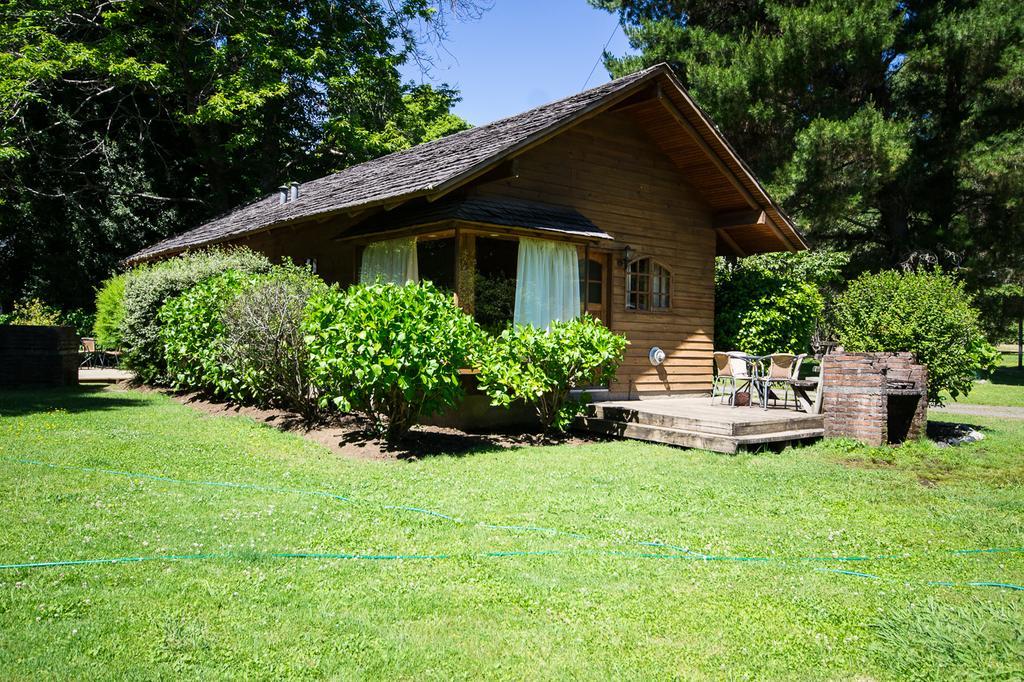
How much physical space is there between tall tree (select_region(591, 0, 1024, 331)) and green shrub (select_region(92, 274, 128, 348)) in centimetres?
1587

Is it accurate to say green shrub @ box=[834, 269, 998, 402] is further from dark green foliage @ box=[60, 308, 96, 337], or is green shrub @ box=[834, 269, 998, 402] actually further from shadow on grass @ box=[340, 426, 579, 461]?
dark green foliage @ box=[60, 308, 96, 337]

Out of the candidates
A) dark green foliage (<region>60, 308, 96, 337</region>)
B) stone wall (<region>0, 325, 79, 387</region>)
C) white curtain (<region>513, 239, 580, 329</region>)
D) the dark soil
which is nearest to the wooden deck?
the dark soil

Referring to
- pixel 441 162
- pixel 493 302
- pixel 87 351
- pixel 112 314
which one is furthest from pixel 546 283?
pixel 87 351

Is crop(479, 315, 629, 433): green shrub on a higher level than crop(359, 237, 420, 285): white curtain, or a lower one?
lower

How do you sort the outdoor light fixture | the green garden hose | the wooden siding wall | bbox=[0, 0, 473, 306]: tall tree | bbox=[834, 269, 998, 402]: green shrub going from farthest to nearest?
bbox=[0, 0, 473, 306]: tall tree < the outdoor light fixture < the wooden siding wall < bbox=[834, 269, 998, 402]: green shrub < the green garden hose

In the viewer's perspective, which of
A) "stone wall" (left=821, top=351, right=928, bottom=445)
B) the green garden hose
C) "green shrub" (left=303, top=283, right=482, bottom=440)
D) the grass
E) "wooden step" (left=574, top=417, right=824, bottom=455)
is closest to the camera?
the green garden hose

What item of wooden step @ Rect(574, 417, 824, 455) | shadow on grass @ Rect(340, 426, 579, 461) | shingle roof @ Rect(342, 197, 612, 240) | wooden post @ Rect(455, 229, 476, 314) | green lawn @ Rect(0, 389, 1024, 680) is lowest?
green lawn @ Rect(0, 389, 1024, 680)

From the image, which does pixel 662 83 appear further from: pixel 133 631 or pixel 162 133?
pixel 162 133

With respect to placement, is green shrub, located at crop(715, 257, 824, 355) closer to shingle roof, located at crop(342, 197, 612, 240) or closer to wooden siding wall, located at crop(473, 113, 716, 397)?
wooden siding wall, located at crop(473, 113, 716, 397)

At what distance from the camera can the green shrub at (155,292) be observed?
41.2ft

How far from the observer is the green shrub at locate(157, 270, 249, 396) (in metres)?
10.8

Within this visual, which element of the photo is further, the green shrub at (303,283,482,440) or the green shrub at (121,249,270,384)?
the green shrub at (121,249,270,384)

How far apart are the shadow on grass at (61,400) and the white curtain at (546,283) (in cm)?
652

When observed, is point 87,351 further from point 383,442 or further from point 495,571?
point 495,571
